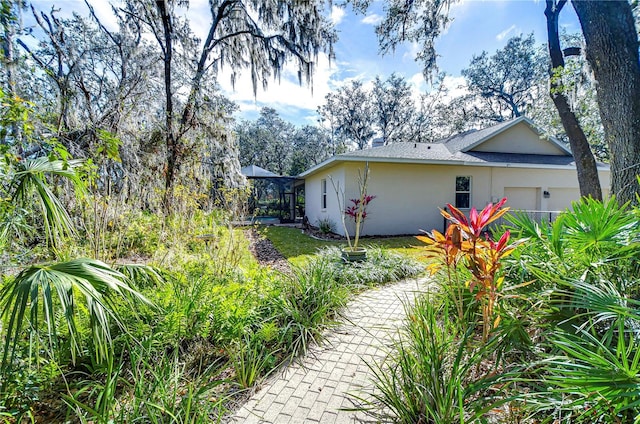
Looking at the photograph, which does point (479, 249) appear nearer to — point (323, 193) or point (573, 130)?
point (573, 130)

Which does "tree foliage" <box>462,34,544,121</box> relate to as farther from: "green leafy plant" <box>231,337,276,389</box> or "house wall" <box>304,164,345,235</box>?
"green leafy plant" <box>231,337,276,389</box>

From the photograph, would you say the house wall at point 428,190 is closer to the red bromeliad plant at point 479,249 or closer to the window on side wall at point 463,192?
the window on side wall at point 463,192

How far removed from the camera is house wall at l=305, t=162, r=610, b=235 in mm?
10508

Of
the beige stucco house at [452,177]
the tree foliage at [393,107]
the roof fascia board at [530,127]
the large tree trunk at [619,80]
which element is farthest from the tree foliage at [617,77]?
the tree foliage at [393,107]

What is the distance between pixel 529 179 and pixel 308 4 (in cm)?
1082

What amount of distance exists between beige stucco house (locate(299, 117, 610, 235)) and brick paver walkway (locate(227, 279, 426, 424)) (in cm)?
666

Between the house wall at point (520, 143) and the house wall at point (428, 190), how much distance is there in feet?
5.14

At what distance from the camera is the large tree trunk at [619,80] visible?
4.10m

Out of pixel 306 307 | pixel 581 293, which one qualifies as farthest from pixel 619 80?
pixel 306 307

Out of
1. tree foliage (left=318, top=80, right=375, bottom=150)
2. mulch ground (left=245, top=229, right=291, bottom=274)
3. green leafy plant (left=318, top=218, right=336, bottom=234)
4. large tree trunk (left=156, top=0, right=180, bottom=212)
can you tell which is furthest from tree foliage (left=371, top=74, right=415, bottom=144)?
large tree trunk (left=156, top=0, right=180, bottom=212)

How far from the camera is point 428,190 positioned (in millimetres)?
11000

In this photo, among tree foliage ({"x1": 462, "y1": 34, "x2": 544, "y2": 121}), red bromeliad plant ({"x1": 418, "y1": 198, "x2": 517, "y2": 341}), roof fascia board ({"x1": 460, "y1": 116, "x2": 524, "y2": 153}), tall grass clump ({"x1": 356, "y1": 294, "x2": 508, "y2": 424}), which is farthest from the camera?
tree foliage ({"x1": 462, "y1": 34, "x2": 544, "y2": 121})

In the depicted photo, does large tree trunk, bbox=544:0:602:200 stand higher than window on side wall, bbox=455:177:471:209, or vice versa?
large tree trunk, bbox=544:0:602:200

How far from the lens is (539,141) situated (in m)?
13.1
